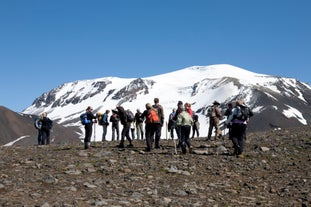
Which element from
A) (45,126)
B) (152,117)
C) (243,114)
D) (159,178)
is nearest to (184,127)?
(152,117)

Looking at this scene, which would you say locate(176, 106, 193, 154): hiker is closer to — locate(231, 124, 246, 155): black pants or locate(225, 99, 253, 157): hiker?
locate(225, 99, 253, 157): hiker

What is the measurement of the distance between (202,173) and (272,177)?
2731mm

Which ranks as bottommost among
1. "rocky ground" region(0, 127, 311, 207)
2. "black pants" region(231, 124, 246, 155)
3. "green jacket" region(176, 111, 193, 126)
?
"rocky ground" region(0, 127, 311, 207)

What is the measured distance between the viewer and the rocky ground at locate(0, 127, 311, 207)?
14.2 meters

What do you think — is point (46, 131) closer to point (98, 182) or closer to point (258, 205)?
point (98, 182)

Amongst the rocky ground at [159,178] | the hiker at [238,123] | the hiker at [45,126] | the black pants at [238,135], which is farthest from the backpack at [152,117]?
the hiker at [45,126]

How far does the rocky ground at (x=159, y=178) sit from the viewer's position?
46.5ft

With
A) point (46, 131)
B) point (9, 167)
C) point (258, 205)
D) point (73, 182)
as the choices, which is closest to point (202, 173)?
point (258, 205)

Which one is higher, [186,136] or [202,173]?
[186,136]

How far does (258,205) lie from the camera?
14.1 meters

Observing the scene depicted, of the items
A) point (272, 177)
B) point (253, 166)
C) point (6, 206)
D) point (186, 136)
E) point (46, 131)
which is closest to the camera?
point (6, 206)

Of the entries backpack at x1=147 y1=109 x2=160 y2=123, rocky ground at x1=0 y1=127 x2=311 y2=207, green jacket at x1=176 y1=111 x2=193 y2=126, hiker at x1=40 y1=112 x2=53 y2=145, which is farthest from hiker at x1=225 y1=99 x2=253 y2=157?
hiker at x1=40 y1=112 x2=53 y2=145

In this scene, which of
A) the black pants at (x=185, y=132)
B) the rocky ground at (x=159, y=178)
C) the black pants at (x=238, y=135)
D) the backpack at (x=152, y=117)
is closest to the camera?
the rocky ground at (x=159, y=178)

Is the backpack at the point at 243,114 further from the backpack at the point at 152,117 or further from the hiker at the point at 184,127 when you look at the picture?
the backpack at the point at 152,117
